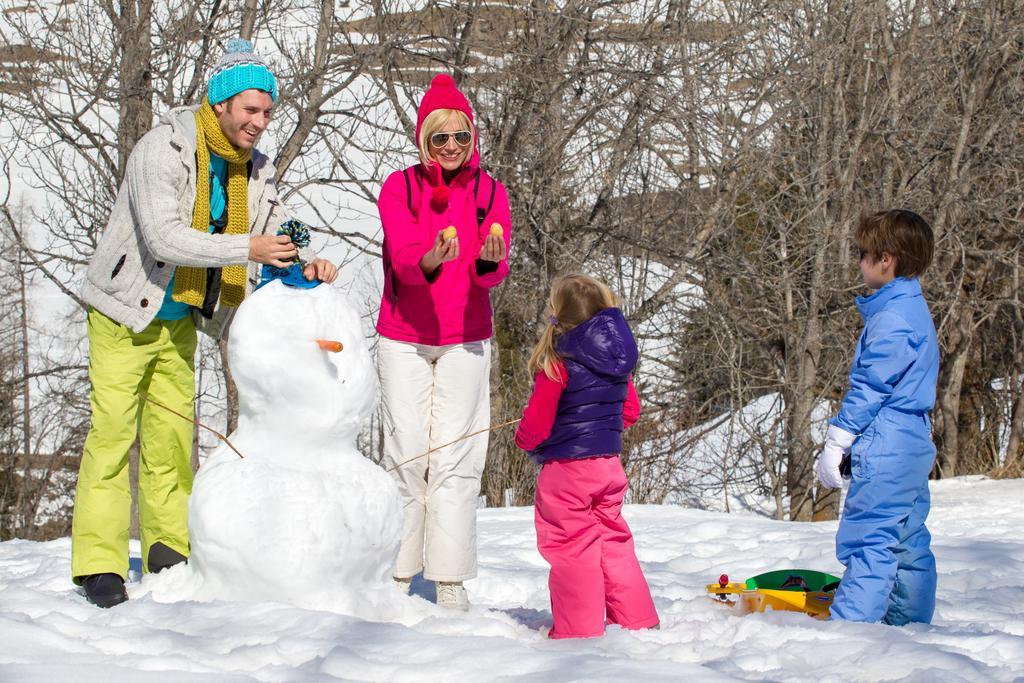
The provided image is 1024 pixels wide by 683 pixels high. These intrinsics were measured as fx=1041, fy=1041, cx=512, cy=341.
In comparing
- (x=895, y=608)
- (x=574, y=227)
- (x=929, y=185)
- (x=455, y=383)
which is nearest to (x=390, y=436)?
(x=455, y=383)

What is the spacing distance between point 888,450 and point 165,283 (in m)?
2.46

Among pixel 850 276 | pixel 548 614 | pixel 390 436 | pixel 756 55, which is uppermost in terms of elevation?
pixel 756 55

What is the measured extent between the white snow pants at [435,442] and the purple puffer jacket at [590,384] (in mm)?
358

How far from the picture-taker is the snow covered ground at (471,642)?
8.14 ft

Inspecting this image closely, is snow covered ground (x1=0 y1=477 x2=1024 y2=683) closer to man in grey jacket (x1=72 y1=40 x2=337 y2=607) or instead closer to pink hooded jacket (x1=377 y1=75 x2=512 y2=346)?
man in grey jacket (x1=72 y1=40 x2=337 y2=607)

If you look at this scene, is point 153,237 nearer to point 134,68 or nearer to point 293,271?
point 293,271

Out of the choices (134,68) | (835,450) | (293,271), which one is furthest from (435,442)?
(134,68)

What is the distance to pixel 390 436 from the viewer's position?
11.6ft

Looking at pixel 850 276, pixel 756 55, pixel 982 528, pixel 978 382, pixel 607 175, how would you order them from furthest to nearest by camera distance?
1. pixel 978 382
2. pixel 850 276
3. pixel 756 55
4. pixel 607 175
5. pixel 982 528

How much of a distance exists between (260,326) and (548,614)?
151cm

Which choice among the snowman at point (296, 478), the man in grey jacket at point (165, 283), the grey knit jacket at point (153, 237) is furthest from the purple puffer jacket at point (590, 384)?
the grey knit jacket at point (153, 237)

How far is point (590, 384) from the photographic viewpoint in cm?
331

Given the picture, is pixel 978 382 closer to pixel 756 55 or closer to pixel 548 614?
pixel 756 55

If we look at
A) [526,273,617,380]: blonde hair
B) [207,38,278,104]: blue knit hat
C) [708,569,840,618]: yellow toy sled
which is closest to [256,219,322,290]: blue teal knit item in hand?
[207,38,278,104]: blue knit hat
